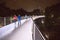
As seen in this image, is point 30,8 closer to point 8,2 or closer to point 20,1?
point 20,1

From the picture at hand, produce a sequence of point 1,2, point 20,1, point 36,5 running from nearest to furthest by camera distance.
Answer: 1. point 1,2
2. point 20,1
3. point 36,5

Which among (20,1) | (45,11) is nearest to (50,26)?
(45,11)

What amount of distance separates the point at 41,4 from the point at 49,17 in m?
0.95

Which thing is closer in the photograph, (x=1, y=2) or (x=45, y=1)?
(x=1, y=2)

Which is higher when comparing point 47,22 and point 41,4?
point 41,4

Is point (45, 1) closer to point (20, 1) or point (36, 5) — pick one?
point (36, 5)

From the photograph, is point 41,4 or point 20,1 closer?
point 20,1

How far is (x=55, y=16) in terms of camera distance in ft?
32.8

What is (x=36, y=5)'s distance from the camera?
9.14m

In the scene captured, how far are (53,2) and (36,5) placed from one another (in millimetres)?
1071

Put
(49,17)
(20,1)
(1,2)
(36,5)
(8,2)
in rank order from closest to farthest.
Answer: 1. (1,2)
2. (8,2)
3. (20,1)
4. (36,5)
5. (49,17)

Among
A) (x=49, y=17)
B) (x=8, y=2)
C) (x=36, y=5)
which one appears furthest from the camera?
(x=49, y=17)

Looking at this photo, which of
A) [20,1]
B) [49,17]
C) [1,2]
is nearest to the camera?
[1,2]

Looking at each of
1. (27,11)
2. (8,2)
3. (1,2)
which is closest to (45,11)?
(27,11)
